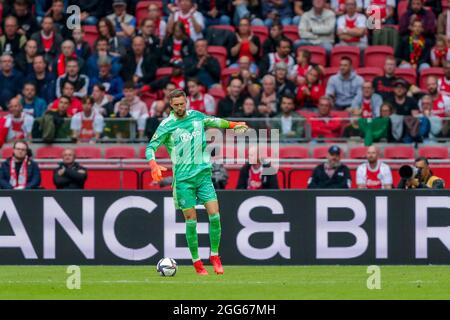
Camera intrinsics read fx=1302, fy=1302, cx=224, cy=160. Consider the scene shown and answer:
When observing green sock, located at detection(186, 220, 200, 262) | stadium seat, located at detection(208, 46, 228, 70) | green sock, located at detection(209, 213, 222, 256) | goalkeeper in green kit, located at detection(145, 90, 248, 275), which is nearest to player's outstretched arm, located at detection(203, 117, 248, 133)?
goalkeeper in green kit, located at detection(145, 90, 248, 275)

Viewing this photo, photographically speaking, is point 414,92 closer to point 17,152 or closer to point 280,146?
point 280,146

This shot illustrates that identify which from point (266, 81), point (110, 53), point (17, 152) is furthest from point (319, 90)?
point (17, 152)

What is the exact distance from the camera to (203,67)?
23297mm

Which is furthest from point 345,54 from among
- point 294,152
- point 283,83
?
point 294,152

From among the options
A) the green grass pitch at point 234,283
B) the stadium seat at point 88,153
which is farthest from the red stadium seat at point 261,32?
the green grass pitch at point 234,283

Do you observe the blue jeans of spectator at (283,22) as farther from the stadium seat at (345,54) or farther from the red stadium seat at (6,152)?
the red stadium seat at (6,152)

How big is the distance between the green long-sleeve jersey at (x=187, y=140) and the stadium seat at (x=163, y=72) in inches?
320

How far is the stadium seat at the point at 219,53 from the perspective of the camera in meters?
23.8

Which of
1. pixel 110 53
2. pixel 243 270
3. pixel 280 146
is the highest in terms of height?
pixel 110 53

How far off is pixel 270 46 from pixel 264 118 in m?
3.17

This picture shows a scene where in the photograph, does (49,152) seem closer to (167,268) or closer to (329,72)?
(329,72)

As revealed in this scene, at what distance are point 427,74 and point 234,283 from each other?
32.0 ft

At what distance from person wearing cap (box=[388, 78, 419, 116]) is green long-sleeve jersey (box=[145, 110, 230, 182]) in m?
6.85

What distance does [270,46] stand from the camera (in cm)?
2356
